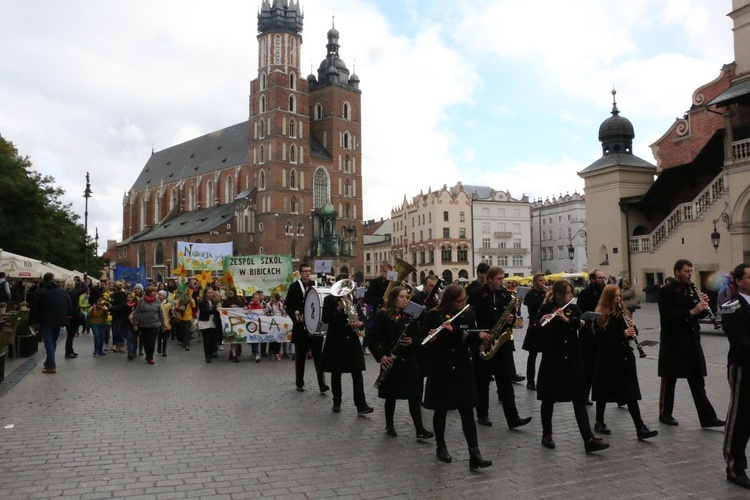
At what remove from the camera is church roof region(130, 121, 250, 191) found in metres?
87.6

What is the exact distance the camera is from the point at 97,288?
18031 millimetres

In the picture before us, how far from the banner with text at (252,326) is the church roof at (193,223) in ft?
207

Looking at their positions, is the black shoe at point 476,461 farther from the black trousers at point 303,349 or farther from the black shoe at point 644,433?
the black trousers at point 303,349

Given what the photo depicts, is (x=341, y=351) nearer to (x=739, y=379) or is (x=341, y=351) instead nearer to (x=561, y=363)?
(x=561, y=363)

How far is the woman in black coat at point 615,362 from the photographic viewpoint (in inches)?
259

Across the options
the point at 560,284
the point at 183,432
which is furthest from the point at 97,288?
the point at 560,284

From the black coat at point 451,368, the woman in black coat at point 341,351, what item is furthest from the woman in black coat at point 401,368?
the woman in black coat at point 341,351

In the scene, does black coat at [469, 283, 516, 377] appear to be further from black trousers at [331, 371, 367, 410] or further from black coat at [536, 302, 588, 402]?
black trousers at [331, 371, 367, 410]

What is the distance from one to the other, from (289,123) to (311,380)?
223ft

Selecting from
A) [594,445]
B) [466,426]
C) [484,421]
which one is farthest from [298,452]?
[594,445]

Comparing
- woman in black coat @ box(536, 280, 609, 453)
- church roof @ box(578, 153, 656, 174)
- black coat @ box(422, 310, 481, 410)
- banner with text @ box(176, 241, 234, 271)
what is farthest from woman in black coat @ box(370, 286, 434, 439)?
church roof @ box(578, 153, 656, 174)

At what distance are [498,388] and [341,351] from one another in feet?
7.01

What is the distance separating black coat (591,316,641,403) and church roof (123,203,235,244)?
72.4 meters

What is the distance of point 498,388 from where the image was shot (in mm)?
7625
